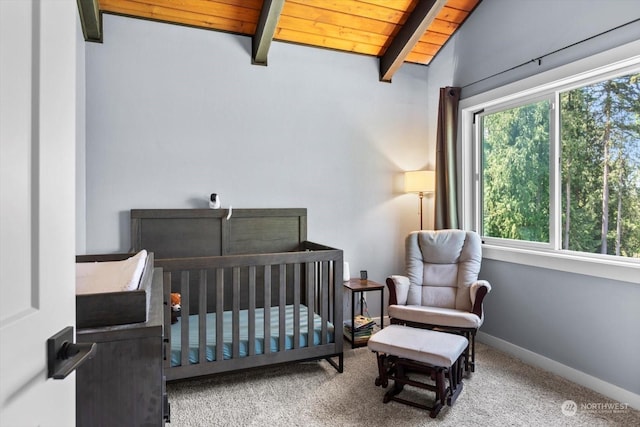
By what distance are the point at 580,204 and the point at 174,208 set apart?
305 centimetres

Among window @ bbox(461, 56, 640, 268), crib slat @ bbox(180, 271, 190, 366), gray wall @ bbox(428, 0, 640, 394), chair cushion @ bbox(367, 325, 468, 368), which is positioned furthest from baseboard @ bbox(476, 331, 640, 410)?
crib slat @ bbox(180, 271, 190, 366)

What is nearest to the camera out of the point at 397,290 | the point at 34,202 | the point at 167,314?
the point at 34,202

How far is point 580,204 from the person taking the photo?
8.91ft

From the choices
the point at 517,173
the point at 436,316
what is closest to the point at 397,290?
the point at 436,316

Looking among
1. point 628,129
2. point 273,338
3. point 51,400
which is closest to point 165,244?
point 273,338

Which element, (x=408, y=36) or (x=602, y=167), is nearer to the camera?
(x=602, y=167)

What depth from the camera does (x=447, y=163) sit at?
3541mm

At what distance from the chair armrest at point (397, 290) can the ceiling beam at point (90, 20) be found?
283cm

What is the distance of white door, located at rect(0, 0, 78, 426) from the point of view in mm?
586

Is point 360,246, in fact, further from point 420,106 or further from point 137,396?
point 137,396

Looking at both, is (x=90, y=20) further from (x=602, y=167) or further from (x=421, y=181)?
(x=602, y=167)

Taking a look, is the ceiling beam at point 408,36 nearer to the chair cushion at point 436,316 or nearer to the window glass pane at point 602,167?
the window glass pane at point 602,167

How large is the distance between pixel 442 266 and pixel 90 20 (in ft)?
10.5

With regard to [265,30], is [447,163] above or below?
below
